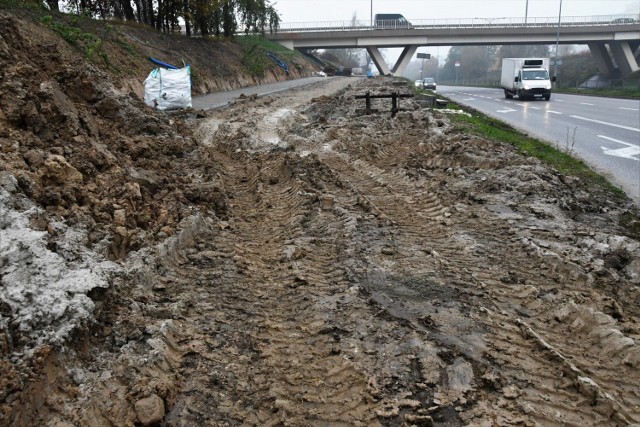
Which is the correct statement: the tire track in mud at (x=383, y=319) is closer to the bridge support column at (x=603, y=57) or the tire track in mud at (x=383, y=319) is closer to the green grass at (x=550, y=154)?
the green grass at (x=550, y=154)

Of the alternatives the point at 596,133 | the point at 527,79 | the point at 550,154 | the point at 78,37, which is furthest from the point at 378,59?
the point at 550,154

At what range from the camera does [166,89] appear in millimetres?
15391

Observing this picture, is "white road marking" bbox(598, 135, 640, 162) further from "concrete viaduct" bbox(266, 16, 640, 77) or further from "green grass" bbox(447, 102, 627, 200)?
"concrete viaduct" bbox(266, 16, 640, 77)

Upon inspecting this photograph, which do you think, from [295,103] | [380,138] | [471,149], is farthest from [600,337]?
[295,103]

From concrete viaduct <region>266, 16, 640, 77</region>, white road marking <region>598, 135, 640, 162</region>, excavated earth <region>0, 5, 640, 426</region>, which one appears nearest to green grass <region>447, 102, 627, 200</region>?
excavated earth <region>0, 5, 640, 426</region>

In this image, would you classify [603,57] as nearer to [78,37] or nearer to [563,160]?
[563,160]

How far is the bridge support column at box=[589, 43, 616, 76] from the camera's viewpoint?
202 feet

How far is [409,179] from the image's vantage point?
8.85m

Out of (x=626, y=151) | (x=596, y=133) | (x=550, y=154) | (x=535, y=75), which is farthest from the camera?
(x=535, y=75)

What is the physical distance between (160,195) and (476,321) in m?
4.12

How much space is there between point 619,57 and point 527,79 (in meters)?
39.0

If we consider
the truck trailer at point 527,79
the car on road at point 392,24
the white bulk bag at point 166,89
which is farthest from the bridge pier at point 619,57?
the white bulk bag at point 166,89

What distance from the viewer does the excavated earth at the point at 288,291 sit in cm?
323

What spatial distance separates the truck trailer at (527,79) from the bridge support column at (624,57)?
32892 mm
